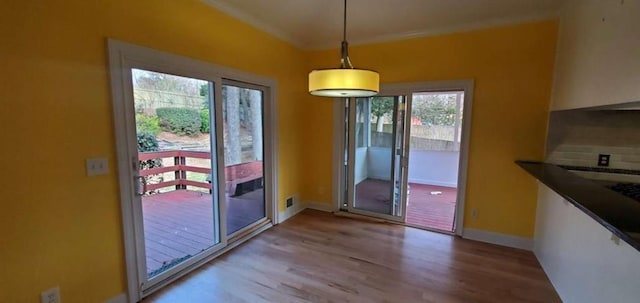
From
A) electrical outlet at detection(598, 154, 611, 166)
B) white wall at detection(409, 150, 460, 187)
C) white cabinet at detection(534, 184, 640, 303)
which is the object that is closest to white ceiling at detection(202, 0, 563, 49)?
electrical outlet at detection(598, 154, 611, 166)

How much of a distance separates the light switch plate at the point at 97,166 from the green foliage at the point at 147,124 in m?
0.38

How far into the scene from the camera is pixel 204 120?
2766mm

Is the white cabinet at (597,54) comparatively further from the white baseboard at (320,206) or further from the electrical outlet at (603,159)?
the white baseboard at (320,206)

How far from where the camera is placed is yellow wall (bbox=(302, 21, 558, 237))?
291cm

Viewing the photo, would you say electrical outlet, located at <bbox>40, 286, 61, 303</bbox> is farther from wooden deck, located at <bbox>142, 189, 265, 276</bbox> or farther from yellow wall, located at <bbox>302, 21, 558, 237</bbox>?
yellow wall, located at <bbox>302, 21, 558, 237</bbox>

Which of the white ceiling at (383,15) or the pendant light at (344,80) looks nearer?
the pendant light at (344,80)

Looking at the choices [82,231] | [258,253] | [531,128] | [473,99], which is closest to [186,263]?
[258,253]

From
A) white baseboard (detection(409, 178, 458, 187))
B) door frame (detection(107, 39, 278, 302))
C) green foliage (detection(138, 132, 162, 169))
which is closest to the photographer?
door frame (detection(107, 39, 278, 302))

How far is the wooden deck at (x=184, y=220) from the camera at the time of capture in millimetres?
2816

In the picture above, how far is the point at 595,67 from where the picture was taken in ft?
6.29

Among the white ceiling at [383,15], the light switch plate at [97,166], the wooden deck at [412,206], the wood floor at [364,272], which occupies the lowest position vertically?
the wood floor at [364,272]

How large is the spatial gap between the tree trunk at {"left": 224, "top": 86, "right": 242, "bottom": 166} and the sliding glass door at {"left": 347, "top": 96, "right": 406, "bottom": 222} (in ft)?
5.42

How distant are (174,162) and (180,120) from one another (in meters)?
0.46

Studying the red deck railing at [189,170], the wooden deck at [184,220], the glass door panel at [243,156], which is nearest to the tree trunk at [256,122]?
the glass door panel at [243,156]
